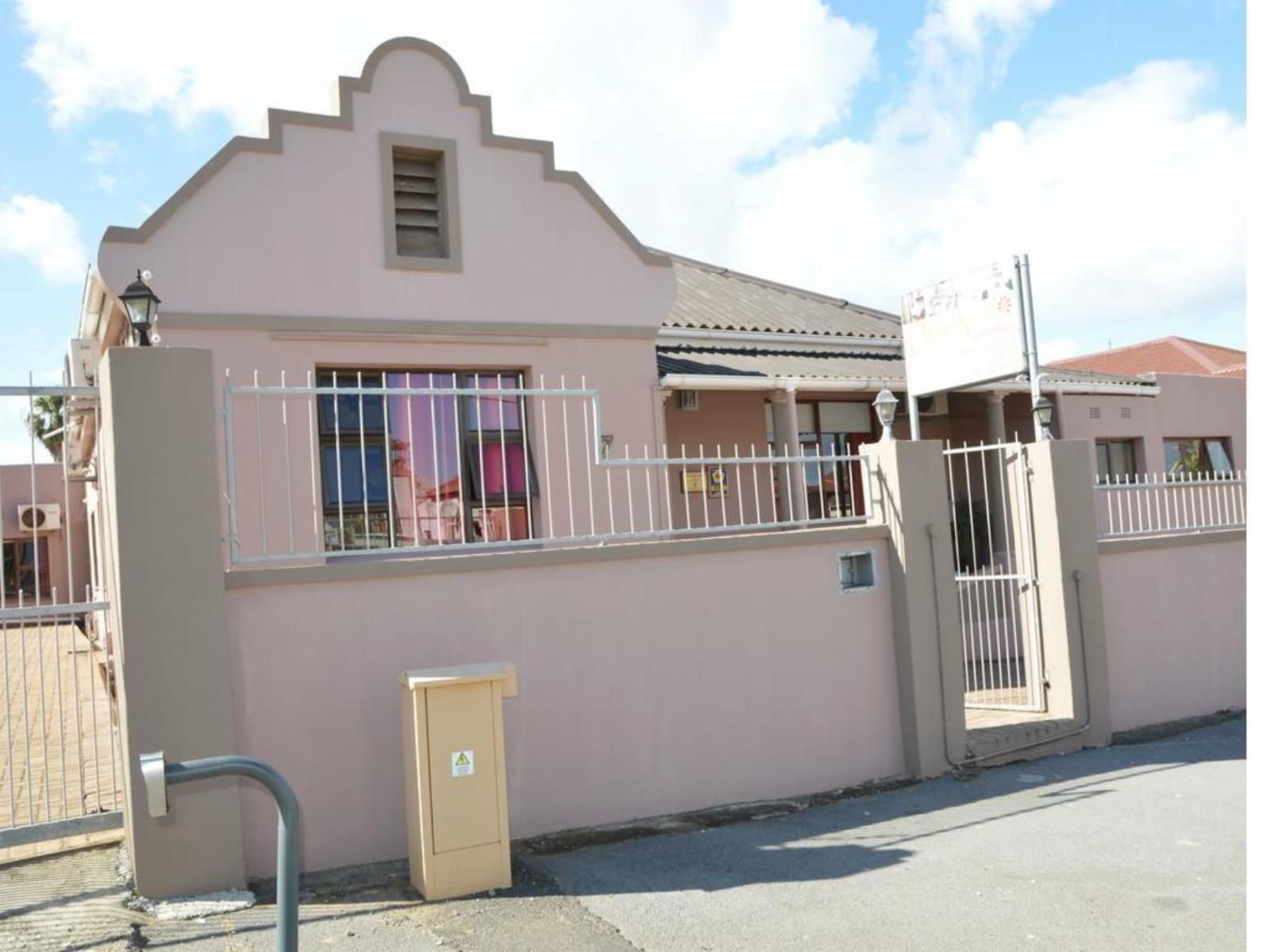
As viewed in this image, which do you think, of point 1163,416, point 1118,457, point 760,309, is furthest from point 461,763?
point 1163,416

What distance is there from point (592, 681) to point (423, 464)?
3.75 meters

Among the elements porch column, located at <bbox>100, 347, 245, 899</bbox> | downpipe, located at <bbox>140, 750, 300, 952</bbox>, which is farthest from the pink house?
downpipe, located at <bbox>140, 750, 300, 952</bbox>

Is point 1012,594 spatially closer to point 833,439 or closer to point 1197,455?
point 833,439

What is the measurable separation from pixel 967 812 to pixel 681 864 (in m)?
2.09

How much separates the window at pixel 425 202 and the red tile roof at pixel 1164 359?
95.3 ft

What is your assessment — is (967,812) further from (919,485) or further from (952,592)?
(919,485)

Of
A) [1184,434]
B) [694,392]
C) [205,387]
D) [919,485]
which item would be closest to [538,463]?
[694,392]

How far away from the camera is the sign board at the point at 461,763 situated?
5.32 metres

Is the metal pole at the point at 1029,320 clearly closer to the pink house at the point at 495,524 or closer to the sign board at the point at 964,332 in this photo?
the sign board at the point at 964,332

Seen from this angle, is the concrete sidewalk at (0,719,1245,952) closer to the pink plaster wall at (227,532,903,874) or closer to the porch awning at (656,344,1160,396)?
the pink plaster wall at (227,532,903,874)

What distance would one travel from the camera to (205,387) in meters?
5.45

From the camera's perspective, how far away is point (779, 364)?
43.3 ft

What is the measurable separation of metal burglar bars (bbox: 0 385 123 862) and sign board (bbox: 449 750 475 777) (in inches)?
70.0

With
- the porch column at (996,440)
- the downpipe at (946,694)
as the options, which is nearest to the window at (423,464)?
the downpipe at (946,694)
